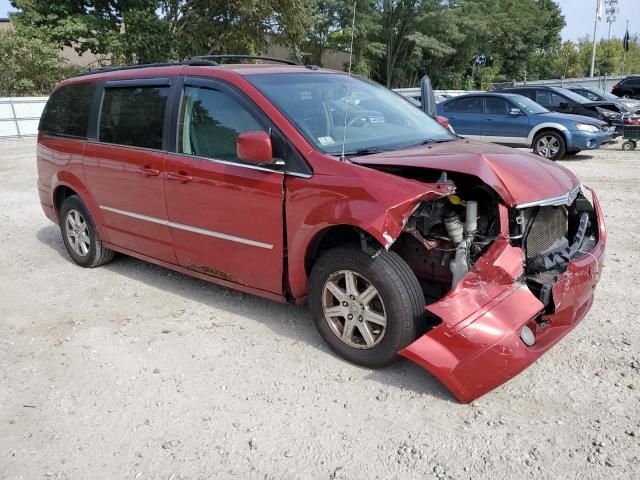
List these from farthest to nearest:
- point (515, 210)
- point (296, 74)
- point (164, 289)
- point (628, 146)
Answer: point (628, 146)
point (164, 289)
point (296, 74)
point (515, 210)

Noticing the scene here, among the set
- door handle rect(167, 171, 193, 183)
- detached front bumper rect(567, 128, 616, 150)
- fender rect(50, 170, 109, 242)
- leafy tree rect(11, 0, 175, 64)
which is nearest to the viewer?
door handle rect(167, 171, 193, 183)

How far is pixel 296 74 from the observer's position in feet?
14.1

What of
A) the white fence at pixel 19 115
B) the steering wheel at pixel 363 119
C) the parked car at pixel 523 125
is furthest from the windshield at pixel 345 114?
the white fence at pixel 19 115

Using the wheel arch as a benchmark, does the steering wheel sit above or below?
above

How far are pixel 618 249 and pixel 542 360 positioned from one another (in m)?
2.81

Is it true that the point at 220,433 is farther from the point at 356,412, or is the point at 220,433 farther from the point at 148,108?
the point at 148,108

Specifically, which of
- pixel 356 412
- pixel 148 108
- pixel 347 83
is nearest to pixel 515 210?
pixel 356 412

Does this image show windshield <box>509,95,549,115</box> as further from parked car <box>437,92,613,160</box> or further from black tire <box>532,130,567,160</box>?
black tire <box>532,130,567,160</box>

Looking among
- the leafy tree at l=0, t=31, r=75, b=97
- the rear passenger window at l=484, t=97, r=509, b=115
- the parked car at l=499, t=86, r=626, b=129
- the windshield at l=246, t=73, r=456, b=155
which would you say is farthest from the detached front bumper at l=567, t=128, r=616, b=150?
the leafy tree at l=0, t=31, r=75, b=97

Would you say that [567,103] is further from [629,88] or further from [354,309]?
[629,88]

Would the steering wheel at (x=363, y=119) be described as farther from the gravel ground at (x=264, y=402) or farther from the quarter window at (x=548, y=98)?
the quarter window at (x=548, y=98)

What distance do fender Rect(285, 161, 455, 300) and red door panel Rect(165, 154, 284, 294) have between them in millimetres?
126

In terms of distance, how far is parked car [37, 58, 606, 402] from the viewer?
3068mm

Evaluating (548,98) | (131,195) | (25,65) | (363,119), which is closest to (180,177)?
(131,195)
